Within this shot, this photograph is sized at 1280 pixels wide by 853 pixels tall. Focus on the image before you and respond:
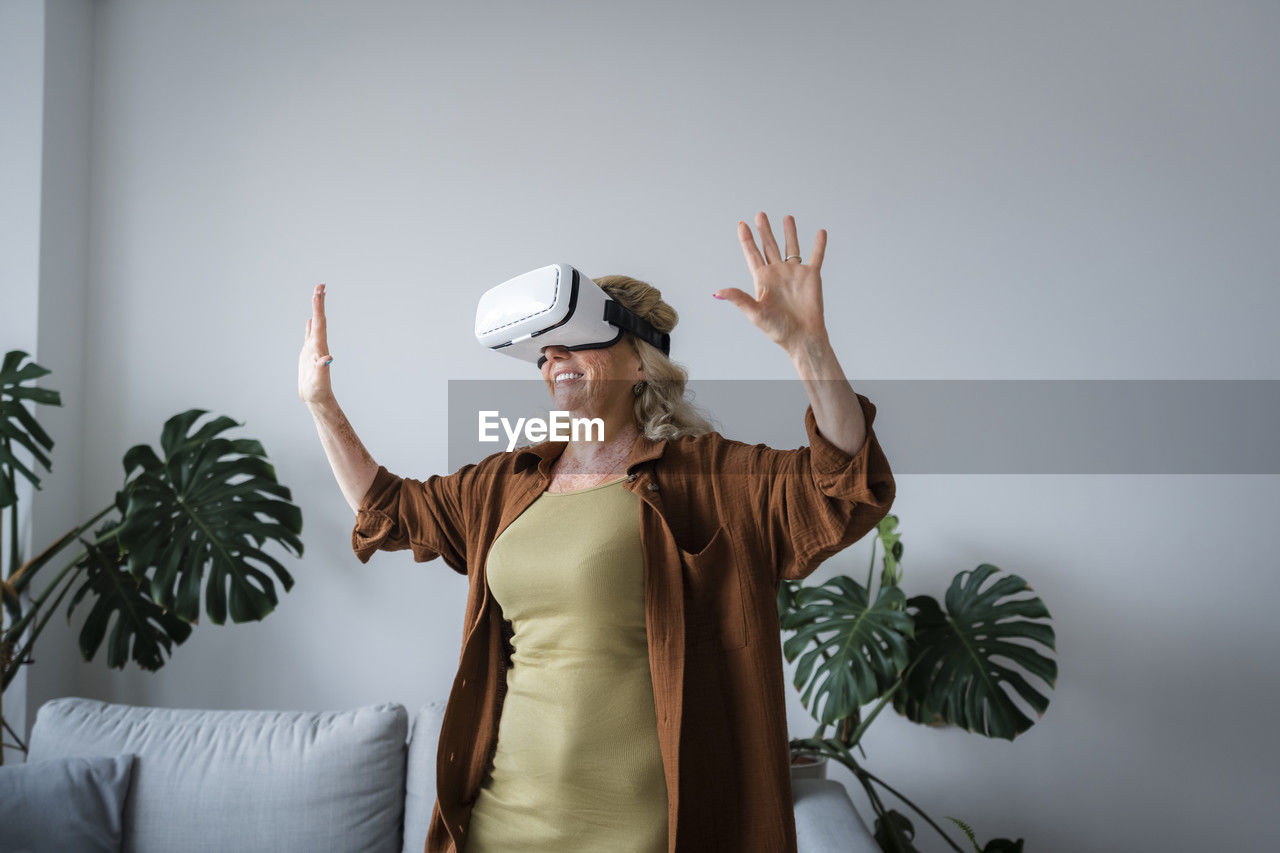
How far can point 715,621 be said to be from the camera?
1153 millimetres

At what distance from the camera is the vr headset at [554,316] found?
4.03 feet

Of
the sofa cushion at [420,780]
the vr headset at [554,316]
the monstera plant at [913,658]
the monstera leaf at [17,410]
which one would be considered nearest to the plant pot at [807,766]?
the monstera plant at [913,658]

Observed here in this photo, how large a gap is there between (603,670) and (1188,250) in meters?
2.06

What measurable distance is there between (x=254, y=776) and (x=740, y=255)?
176 centimetres

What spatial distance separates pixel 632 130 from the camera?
2533 mm

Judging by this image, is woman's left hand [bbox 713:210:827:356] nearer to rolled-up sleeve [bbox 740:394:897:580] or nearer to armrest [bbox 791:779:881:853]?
rolled-up sleeve [bbox 740:394:897:580]

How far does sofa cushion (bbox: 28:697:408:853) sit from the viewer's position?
188 cm

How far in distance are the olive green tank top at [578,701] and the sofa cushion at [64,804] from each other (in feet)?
3.68

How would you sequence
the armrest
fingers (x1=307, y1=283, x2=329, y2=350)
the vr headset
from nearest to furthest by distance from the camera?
the vr headset → fingers (x1=307, y1=283, x2=329, y2=350) → the armrest

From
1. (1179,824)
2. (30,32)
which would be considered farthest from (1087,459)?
(30,32)

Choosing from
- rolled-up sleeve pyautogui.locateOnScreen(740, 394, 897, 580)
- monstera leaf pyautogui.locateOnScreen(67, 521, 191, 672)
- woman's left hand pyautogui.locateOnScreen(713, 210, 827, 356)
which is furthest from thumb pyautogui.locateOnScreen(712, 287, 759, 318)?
monstera leaf pyautogui.locateOnScreen(67, 521, 191, 672)

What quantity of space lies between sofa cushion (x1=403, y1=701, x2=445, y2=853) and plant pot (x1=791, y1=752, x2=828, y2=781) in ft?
2.64

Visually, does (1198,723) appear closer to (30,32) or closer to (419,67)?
(419,67)

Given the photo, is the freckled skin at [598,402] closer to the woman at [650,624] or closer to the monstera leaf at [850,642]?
the woman at [650,624]
